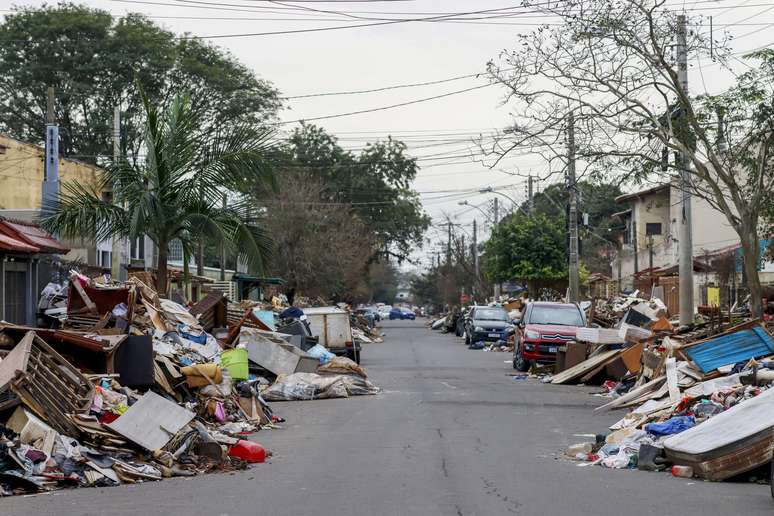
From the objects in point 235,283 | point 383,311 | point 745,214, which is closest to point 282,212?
point 235,283

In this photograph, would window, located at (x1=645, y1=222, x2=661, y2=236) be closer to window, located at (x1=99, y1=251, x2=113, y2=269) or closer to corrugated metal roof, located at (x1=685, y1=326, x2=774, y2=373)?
window, located at (x1=99, y1=251, x2=113, y2=269)

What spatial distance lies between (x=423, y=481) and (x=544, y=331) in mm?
18164

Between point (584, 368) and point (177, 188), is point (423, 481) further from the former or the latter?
point (584, 368)

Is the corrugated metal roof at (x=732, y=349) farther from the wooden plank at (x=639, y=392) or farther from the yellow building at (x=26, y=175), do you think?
the yellow building at (x=26, y=175)

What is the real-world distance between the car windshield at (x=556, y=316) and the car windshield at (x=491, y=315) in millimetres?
15971

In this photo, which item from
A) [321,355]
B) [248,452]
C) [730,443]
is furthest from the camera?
[321,355]

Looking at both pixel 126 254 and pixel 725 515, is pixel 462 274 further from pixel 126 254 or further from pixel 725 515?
pixel 725 515

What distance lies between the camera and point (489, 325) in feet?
152

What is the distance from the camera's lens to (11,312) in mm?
22141

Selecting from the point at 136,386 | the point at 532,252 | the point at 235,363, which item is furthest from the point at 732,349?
the point at 532,252

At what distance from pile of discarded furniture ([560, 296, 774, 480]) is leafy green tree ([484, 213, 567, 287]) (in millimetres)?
25642

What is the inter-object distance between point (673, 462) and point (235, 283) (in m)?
45.7

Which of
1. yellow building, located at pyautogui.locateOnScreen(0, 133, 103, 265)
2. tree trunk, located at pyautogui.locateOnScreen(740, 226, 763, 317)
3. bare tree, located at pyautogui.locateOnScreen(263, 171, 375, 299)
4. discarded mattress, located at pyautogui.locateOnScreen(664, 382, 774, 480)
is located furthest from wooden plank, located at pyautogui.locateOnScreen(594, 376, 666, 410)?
bare tree, located at pyautogui.locateOnScreen(263, 171, 375, 299)

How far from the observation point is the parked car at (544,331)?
94.2ft
